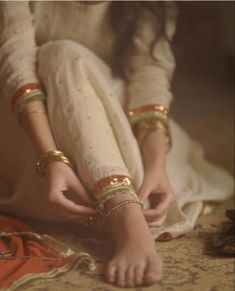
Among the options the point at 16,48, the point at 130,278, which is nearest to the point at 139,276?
the point at 130,278

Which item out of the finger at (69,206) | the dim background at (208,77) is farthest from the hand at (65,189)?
the dim background at (208,77)

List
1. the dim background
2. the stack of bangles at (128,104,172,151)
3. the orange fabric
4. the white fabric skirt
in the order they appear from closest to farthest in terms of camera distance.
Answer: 1. the orange fabric
2. the white fabric skirt
3. the stack of bangles at (128,104,172,151)
4. the dim background

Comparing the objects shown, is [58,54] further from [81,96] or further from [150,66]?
[150,66]

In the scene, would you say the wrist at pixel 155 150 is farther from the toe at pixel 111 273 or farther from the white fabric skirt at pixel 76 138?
the toe at pixel 111 273

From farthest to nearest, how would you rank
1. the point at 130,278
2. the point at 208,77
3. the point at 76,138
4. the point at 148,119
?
1. the point at 208,77
2. the point at 148,119
3. the point at 76,138
4. the point at 130,278

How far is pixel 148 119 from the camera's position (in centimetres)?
85

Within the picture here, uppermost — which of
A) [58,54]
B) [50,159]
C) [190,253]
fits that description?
[58,54]

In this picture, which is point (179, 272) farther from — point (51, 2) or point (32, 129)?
point (51, 2)

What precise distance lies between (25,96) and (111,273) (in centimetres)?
26

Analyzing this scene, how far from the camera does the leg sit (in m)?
0.65

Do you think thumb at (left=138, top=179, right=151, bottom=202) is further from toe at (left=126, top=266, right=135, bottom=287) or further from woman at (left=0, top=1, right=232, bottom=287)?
toe at (left=126, top=266, right=135, bottom=287)

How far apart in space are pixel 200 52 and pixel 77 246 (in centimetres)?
89

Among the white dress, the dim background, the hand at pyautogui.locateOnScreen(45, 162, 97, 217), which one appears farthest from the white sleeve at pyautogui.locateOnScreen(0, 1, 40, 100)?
the dim background

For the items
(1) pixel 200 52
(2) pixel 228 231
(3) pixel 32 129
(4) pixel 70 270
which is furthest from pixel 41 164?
(1) pixel 200 52
